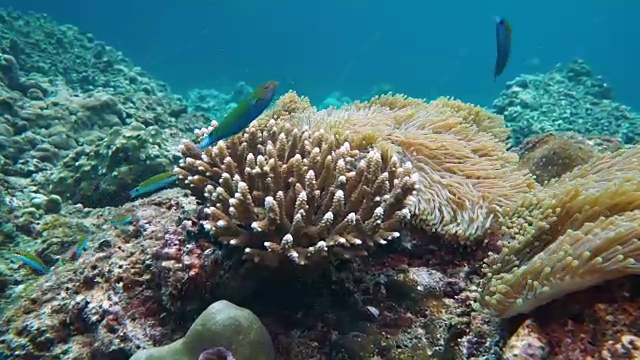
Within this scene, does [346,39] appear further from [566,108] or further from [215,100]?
[566,108]

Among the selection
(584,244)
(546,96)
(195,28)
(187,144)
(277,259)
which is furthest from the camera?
(195,28)

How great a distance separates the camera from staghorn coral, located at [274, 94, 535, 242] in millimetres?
2848

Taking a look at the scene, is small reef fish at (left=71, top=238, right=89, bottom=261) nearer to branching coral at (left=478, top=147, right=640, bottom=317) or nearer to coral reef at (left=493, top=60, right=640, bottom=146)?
branching coral at (left=478, top=147, right=640, bottom=317)

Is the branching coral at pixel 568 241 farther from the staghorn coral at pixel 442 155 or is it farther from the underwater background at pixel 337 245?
the staghorn coral at pixel 442 155

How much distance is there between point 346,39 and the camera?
209 ft

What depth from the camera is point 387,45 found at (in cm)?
6781

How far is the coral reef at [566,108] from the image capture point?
11391 mm

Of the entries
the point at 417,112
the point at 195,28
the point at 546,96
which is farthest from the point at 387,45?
the point at 417,112

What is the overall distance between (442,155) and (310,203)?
120 centimetres

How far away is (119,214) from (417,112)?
2.92 meters

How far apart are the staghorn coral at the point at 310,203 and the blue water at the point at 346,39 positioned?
29.6 meters

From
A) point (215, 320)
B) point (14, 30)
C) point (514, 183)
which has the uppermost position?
point (14, 30)

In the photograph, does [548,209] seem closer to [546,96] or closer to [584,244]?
[584,244]

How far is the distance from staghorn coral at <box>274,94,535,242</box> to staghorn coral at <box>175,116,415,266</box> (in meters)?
0.25
